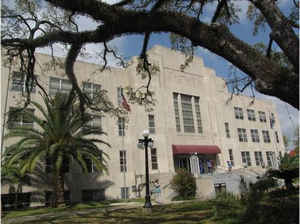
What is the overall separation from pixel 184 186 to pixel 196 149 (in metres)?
10.6

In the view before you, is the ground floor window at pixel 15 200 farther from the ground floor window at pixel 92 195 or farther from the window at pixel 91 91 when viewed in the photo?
the window at pixel 91 91

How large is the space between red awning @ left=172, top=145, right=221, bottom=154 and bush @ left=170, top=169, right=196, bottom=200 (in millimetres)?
8140

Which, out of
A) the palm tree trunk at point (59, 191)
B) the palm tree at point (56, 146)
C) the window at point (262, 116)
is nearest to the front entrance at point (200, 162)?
the palm tree at point (56, 146)

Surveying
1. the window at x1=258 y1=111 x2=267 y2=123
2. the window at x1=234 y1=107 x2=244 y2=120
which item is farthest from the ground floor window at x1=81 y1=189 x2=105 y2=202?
the window at x1=258 y1=111 x2=267 y2=123

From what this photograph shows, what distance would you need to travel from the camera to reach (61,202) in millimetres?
18938

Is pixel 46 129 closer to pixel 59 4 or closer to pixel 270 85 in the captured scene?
pixel 59 4

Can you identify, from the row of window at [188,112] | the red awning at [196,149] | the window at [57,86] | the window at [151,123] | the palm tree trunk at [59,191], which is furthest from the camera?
the row of window at [188,112]

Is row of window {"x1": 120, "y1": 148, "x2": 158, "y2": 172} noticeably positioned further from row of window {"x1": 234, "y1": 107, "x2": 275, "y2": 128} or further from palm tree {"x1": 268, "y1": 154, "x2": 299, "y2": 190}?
row of window {"x1": 234, "y1": 107, "x2": 275, "y2": 128}

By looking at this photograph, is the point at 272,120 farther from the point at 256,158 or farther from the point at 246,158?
the point at 246,158

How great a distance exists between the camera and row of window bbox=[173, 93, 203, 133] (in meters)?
32.4

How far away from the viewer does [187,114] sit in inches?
1318

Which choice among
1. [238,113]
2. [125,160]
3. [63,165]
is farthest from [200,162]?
[63,165]

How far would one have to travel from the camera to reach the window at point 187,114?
32.8 metres

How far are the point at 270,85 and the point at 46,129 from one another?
60.1 ft
